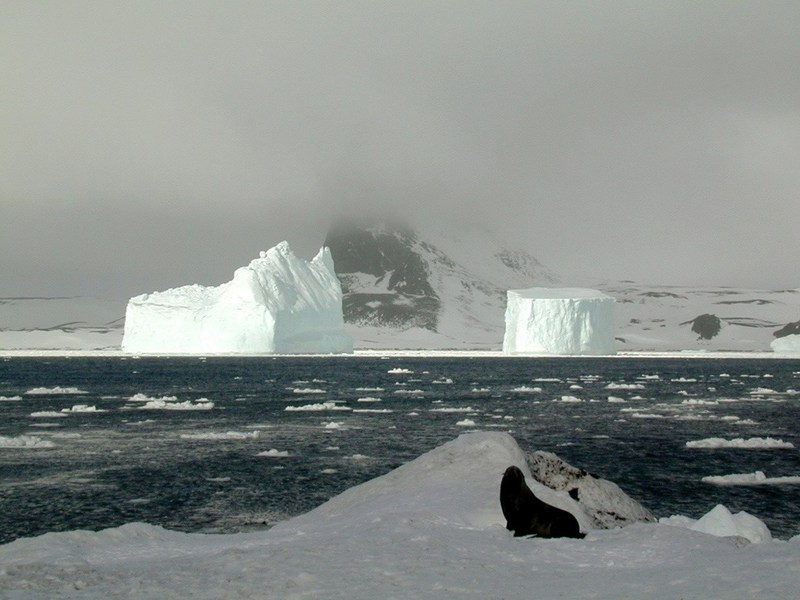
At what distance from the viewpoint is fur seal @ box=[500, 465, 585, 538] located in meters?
10.6

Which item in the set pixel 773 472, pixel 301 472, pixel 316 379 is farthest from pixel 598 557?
pixel 316 379

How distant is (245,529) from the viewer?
17.0 metres

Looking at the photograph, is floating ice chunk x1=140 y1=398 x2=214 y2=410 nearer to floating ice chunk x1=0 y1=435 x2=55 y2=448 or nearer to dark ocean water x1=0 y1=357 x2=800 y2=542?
dark ocean water x1=0 y1=357 x2=800 y2=542

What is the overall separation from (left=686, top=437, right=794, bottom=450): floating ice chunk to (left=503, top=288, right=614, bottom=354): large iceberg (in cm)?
7691

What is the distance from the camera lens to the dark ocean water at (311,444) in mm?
→ 19738

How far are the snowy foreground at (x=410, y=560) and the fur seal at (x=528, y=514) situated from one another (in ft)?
0.78

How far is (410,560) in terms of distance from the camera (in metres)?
8.91

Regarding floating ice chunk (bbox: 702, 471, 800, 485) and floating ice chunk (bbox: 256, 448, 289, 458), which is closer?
floating ice chunk (bbox: 702, 471, 800, 485)

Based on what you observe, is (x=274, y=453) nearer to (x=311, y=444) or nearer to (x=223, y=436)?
(x=311, y=444)

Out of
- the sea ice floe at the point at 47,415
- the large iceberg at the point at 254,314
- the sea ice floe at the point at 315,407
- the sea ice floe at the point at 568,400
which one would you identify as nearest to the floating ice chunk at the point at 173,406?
the sea ice floe at the point at 47,415

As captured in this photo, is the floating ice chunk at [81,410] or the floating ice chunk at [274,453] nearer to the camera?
the floating ice chunk at [274,453]

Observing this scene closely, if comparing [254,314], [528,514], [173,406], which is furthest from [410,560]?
[254,314]

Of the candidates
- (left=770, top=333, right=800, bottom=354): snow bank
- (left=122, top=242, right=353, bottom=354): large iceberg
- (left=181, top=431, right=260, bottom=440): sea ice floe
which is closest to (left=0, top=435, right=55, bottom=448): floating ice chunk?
(left=181, top=431, right=260, bottom=440): sea ice floe

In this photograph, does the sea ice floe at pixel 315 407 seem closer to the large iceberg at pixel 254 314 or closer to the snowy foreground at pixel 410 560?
the snowy foreground at pixel 410 560
